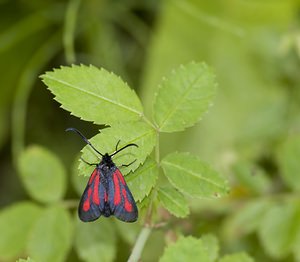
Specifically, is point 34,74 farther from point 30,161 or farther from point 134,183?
point 134,183

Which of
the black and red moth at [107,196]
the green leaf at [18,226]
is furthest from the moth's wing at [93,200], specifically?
the green leaf at [18,226]

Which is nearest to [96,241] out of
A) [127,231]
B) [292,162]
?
[127,231]

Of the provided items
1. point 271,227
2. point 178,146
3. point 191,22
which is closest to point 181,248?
point 271,227

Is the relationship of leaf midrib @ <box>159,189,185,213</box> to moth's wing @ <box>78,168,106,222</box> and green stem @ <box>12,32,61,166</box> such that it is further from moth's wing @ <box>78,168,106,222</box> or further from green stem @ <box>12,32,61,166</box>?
green stem @ <box>12,32,61,166</box>

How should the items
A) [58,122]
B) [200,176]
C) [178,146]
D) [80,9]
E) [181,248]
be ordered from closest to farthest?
[181,248] → [200,176] → [178,146] → [80,9] → [58,122]

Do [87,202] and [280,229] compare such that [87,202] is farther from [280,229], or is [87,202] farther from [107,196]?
[280,229]

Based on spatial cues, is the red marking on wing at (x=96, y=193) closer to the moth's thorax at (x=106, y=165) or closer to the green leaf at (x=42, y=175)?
the moth's thorax at (x=106, y=165)
